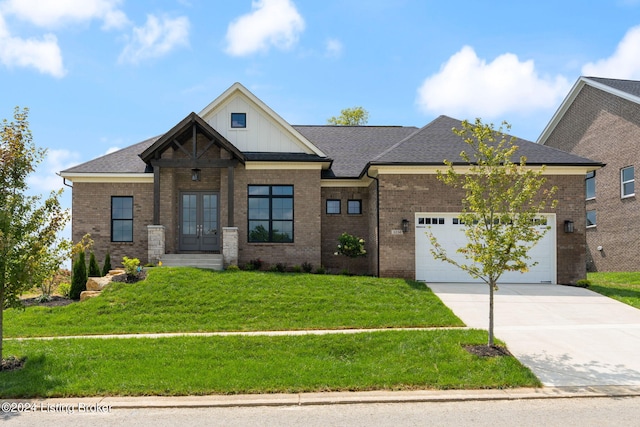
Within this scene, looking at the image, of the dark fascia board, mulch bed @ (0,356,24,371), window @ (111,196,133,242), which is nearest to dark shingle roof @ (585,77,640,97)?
the dark fascia board

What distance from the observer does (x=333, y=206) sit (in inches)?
794

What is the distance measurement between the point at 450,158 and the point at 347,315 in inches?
303

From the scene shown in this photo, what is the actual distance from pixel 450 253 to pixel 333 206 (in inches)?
199

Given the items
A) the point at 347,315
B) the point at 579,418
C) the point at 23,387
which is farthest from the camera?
the point at 347,315

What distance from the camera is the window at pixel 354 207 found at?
2009 centimetres

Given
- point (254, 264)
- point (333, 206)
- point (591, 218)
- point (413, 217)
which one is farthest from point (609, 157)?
point (254, 264)

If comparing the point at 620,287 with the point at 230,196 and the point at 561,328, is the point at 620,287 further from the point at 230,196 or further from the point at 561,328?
the point at 230,196

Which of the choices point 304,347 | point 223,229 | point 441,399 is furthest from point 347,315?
point 223,229

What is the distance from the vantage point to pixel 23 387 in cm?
778

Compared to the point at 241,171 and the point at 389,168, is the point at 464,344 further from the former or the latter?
the point at 241,171

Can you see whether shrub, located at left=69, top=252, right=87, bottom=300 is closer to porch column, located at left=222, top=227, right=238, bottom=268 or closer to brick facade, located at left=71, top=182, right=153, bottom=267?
brick facade, located at left=71, top=182, right=153, bottom=267

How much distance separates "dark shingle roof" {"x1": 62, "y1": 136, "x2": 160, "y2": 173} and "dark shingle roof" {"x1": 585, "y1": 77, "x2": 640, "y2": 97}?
70.7 feet

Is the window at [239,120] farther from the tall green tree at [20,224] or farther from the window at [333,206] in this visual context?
the tall green tree at [20,224]

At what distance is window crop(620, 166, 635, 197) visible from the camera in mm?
23203
